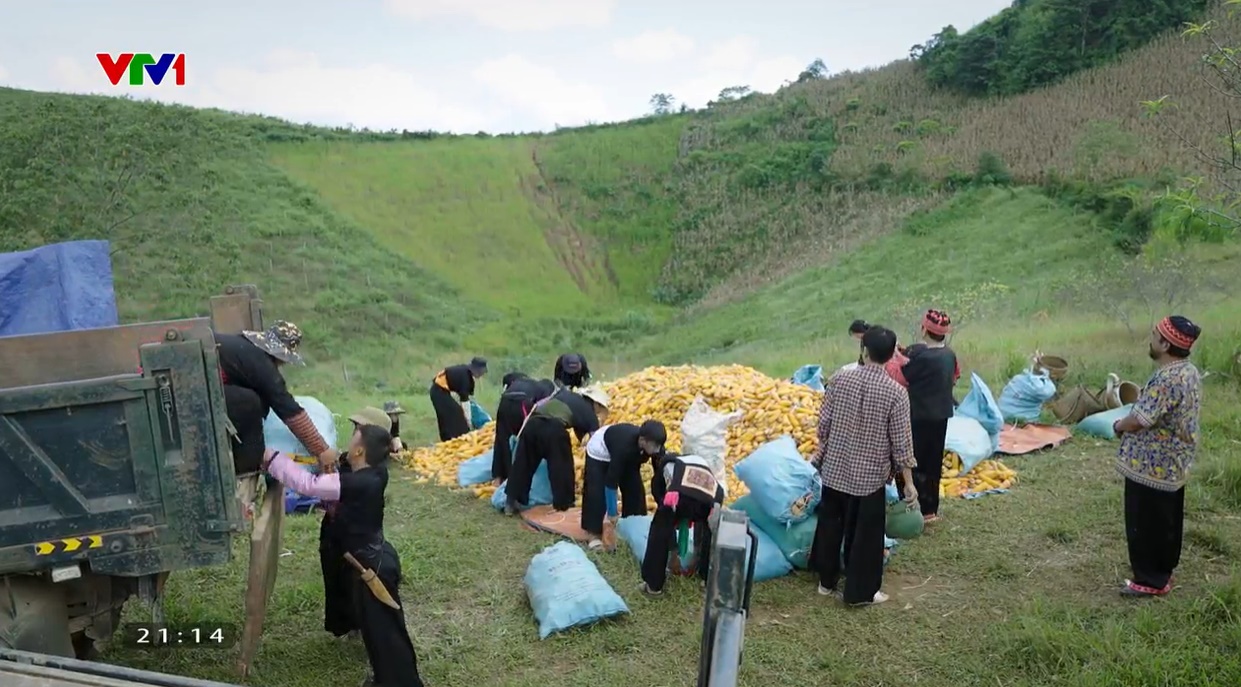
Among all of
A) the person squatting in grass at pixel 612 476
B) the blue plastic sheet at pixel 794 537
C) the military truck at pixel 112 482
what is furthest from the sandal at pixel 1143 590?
the military truck at pixel 112 482

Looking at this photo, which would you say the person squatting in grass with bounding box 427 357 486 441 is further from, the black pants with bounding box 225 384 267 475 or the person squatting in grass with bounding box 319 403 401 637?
the black pants with bounding box 225 384 267 475

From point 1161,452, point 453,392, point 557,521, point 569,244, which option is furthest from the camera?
point 569,244

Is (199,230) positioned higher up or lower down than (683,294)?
higher up

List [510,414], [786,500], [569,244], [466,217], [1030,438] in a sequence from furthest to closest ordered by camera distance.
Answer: [569,244]
[466,217]
[1030,438]
[510,414]
[786,500]

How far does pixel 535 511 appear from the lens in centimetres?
704

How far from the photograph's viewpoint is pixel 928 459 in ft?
20.6

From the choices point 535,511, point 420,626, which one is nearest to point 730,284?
point 535,511

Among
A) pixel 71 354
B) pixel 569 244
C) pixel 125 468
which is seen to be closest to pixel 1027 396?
pixel 125 468

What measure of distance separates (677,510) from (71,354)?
11.2ft

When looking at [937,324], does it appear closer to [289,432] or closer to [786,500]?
[786,500]

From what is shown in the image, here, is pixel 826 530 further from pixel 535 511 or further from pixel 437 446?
pixel 437 446

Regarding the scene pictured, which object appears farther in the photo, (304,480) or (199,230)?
(199,230)

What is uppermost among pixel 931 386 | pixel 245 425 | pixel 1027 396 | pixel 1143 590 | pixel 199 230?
pixel 199 230

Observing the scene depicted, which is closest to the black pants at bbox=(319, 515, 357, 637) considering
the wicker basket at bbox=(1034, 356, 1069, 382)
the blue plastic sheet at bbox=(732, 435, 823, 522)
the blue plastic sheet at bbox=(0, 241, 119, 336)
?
the blue plastic sheet at bbox=(732, 435, 823, 522)
